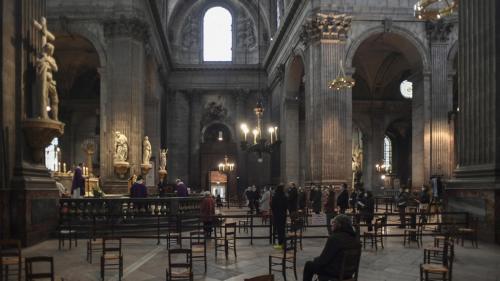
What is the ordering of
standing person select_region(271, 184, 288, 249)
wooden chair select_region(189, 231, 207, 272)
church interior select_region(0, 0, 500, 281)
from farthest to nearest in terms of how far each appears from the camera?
standing person select_region(271, 184, 288, 249), church interior select_region(0, 0, 500, 281), wooden chair select_region(189, 231, 207, 272)

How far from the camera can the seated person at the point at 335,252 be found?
6775 mm

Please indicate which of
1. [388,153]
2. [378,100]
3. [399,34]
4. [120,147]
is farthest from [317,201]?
[388,153]

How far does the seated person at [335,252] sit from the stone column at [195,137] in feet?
122

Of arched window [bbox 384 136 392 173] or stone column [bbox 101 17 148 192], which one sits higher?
stone column [bbox 101 17 148 192]

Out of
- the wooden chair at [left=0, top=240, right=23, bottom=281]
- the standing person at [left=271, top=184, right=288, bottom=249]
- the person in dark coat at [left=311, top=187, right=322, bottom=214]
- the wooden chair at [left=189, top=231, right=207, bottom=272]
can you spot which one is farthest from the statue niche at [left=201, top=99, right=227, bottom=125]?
the wooden chair at [left=0, top=240, right=23, bottom=281]

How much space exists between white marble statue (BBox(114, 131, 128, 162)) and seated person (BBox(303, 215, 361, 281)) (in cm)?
1782

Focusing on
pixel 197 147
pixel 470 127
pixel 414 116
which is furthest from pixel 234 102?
pixel 470 127

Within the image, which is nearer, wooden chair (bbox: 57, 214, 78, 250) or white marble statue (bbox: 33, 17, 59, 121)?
wooden chair (bbox: 57, 214, 78, 250)

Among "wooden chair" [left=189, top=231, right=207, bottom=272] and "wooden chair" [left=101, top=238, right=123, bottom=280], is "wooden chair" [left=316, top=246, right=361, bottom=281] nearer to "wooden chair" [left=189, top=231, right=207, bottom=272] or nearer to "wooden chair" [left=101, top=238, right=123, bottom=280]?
"wooden chair" [left=189, top=231, right=207, bottom=272]

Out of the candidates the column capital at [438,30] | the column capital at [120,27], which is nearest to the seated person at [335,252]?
the column capital at [120,27]

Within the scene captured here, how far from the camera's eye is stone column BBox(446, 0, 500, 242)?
1317 centimetres

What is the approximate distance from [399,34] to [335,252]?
2032 centimetres

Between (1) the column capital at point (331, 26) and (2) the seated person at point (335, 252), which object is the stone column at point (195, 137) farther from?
(2) the seated person at point (335, 252)

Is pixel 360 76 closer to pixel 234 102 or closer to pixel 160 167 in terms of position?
pixel 234 102
